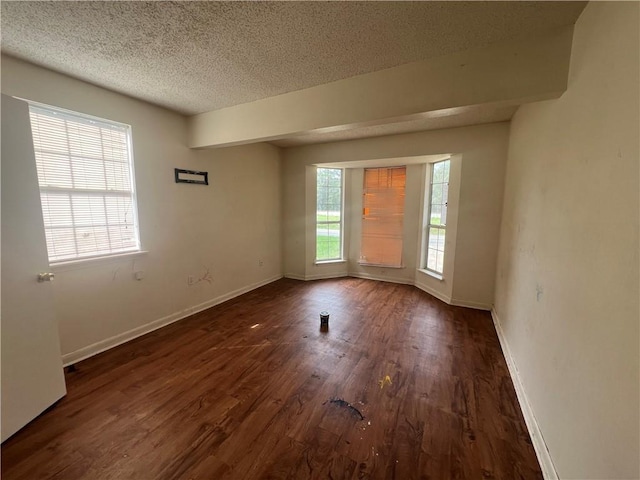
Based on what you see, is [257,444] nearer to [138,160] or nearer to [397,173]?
[138,160]

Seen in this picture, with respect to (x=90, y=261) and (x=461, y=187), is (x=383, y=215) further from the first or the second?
(x=90, y=261)

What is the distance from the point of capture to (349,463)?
1352mm

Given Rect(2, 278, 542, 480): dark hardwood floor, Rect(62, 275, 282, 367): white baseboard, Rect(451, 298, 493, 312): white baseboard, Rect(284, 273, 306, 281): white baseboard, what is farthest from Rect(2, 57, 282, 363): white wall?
Rect(451, 298, 493, 312): white baseboard

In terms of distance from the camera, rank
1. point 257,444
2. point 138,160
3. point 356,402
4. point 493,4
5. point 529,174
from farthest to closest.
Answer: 1. point 138,160
2. point 529,174
3. point 356,402
4. point 257,444
5. point 493,4

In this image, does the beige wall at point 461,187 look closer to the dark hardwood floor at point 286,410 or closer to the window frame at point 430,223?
the window frame at point 430,223

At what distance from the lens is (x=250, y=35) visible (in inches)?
60.8

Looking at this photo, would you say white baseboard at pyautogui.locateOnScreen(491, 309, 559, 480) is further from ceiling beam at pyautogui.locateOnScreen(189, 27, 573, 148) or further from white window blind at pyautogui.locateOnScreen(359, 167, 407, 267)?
white window blind at pyautogui.locateOnScreen(359, 167, 407, 267)

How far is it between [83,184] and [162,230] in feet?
2.63

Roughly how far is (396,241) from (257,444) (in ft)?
12.5

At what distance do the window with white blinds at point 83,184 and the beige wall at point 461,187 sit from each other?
270 centimetres

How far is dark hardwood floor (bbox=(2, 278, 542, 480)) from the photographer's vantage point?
1339 millimetres

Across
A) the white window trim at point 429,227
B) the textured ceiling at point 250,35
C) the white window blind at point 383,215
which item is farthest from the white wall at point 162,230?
the white window trim at point 429,227

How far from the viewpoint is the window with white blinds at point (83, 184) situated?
1.99 metres

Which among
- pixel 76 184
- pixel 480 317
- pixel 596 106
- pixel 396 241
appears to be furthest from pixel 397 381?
pixel 76 184
